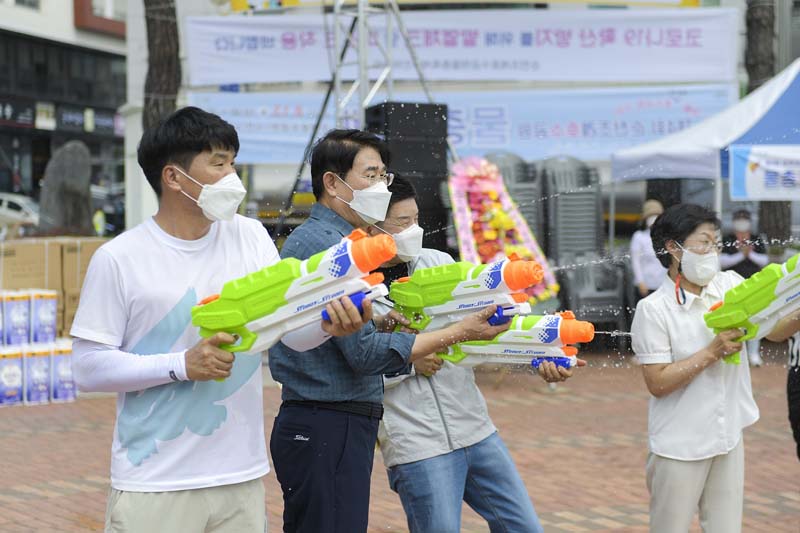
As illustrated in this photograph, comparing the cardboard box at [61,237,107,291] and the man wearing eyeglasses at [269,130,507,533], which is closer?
the man wearing eyeglasses at [269,130,507,533]

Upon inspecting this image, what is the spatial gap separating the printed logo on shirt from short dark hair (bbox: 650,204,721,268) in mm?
1922

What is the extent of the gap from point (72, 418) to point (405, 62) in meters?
6.15

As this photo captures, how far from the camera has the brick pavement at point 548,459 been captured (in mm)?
6121

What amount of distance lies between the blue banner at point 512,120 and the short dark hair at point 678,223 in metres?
9.57

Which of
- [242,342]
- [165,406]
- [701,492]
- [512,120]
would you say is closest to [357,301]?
[242,342]

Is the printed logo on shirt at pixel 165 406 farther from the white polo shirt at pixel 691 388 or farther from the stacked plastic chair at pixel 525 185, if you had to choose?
the stacked plastic chair at pixel 525 185

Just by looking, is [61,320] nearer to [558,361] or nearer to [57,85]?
[558,361]

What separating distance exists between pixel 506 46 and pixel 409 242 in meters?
9.96

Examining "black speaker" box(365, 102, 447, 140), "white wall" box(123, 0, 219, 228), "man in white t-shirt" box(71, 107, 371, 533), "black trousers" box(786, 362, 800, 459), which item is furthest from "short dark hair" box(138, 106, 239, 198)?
"white wall" box(123, 0, 219, 228)

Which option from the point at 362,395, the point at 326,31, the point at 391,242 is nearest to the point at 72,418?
the point at 326,31

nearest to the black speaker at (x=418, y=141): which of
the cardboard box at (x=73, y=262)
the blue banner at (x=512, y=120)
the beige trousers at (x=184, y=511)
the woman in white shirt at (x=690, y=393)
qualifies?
the cardboard box at (x=73, y=262)

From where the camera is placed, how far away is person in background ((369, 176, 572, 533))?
151 inches

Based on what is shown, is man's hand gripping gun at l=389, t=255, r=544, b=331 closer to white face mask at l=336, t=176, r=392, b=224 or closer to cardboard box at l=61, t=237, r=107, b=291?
white face mask at l=336, t=176, r=392, b=224

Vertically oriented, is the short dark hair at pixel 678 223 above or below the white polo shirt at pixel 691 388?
above
